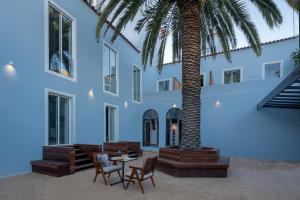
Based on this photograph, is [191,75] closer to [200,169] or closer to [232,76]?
[200,169]

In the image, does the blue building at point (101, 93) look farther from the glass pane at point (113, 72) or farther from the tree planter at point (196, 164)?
the tree planter at point (196, 164)

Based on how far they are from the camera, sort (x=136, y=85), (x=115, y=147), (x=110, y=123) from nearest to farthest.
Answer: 1. (x=115, y=147)
2. (x=110, y=123)
3. (x=136, y=85)

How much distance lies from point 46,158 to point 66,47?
15.8ft

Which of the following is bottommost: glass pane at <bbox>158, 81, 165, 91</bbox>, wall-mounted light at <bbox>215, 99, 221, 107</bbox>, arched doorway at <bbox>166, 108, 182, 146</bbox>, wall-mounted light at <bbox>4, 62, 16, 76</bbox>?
arched doorway at <bbox>166, 108, 182, 146</bbox>

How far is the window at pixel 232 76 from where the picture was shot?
18473 millimetres

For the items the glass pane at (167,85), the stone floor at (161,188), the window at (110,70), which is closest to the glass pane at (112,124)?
the window at (110,70)

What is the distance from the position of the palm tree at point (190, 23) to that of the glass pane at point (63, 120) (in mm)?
3205

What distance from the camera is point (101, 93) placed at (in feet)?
45.6

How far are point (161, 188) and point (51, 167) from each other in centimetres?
375

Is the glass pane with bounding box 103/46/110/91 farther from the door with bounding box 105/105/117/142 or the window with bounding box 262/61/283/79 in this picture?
the window with bounding box 262/61/283/79

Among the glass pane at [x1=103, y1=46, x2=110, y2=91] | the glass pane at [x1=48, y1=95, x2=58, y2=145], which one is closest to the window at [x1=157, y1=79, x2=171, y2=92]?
the glass pane at [x1=103, y1=46, x2=110, y2=91]

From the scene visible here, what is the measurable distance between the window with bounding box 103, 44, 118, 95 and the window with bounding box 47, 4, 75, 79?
3.07 meters

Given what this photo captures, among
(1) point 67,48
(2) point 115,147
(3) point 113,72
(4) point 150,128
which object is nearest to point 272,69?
(4) point 150,128

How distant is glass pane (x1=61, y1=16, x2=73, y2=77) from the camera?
1117 cm
